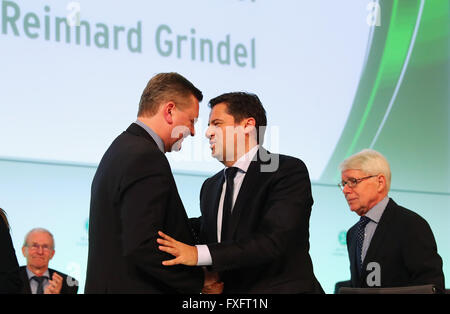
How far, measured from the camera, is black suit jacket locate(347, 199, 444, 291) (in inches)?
124

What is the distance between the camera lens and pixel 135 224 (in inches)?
98.9

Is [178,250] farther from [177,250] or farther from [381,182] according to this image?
[381,182]

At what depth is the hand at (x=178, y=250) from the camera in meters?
2.53

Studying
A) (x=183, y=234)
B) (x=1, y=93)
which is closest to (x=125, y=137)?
(x=183, y=234)

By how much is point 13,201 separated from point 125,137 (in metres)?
2.31

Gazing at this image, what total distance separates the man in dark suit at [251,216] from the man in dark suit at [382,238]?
586 millimetres

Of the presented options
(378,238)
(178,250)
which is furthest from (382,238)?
(178,250)

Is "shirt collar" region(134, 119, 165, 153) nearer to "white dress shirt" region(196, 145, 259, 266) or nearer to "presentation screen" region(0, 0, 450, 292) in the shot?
"white dress shirt" region(196, 145, 259, 266)

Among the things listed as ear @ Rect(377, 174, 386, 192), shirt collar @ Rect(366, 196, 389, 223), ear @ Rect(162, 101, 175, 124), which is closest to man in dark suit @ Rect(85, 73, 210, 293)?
ear @ Rect(162, 101, 175, 124)

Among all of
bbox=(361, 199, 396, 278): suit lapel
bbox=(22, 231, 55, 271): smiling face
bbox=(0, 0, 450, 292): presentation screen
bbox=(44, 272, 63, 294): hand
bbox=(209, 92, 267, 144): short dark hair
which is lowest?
bbox=(44, 272, 63, 294): hand

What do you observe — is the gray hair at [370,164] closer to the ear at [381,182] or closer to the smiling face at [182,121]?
the ear at [381,182]

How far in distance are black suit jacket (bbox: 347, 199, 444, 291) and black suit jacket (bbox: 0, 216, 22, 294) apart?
170 cm

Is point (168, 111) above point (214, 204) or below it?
above

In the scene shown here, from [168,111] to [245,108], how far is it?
1.29 ft
